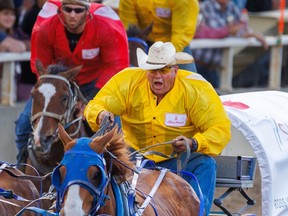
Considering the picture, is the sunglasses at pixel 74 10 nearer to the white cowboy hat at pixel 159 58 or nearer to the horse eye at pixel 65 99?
the horse eye at pixel 65 99

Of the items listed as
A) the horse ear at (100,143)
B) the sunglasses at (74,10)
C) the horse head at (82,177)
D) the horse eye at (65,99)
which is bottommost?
the horse eye at (65,99)

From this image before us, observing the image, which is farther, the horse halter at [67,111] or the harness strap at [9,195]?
the horse halter at [67,111]

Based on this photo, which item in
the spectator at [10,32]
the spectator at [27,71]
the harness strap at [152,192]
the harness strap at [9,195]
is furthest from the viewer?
the spectator at [27,71]

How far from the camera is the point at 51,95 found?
9.88m

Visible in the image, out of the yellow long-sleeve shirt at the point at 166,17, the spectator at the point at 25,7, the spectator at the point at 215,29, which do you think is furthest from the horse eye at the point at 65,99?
the spectator at the point at 215,29

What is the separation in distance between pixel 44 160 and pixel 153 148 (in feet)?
5.74

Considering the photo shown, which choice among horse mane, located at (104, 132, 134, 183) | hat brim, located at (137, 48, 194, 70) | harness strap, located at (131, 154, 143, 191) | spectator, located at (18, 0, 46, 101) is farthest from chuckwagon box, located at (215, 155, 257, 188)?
spectator, located at (18, 0, 46, 101)

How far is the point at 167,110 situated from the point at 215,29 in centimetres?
734

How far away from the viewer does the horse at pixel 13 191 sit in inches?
302

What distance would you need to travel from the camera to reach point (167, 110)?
27.6 feet

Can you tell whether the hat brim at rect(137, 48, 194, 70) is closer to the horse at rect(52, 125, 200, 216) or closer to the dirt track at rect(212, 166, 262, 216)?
the horse at rect(52, 125, 200, 216)

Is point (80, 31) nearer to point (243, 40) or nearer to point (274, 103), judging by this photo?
point (274, 103)

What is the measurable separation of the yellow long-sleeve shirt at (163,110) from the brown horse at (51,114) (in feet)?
4.44

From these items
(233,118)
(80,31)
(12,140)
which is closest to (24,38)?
(12,140)
